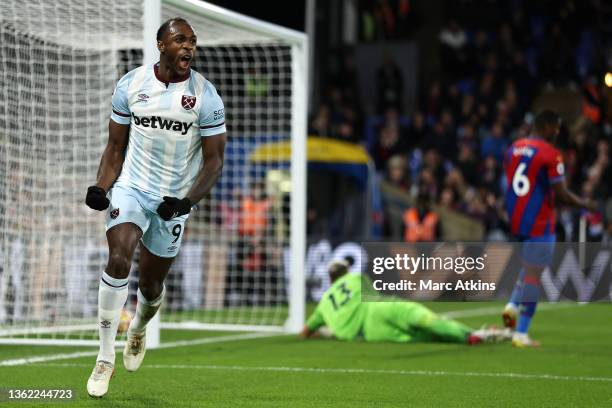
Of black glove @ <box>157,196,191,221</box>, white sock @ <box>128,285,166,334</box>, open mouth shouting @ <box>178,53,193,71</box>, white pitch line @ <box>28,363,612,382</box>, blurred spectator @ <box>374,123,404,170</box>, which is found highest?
open mouth shouting @ <box>178,53,193,71</box>

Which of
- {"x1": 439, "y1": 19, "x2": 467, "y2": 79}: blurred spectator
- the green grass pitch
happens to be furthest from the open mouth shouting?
{"x1": 439, "y1": 19, "x2": 467, "y2": 79}: blurred spectator

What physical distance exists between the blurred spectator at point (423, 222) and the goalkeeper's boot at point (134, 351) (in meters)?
11.5

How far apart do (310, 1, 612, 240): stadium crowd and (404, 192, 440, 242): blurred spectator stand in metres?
0.04

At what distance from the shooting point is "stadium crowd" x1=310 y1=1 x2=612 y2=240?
20.4m

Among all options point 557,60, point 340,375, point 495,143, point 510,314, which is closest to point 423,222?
point 495,143

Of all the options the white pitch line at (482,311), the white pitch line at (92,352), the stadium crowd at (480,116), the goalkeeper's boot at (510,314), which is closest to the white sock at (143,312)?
the white pitch line at (92,352)

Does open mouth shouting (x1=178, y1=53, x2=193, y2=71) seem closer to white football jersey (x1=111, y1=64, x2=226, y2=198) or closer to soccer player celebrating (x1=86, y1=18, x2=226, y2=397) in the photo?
soccer player celebrating (x1=86, y1=18, x2=226, y2=397)

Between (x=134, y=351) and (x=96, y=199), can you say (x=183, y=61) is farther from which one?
(x=134, y=351)

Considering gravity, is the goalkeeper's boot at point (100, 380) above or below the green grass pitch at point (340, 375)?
above

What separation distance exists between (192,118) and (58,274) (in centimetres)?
484

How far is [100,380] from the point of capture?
6.62 metres

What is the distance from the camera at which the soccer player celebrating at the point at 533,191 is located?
10.9 meters

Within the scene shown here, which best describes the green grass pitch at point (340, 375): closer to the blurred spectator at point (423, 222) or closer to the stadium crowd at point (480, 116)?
the blurred spectator at point (423, 222)

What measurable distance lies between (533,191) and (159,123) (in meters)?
4.94
